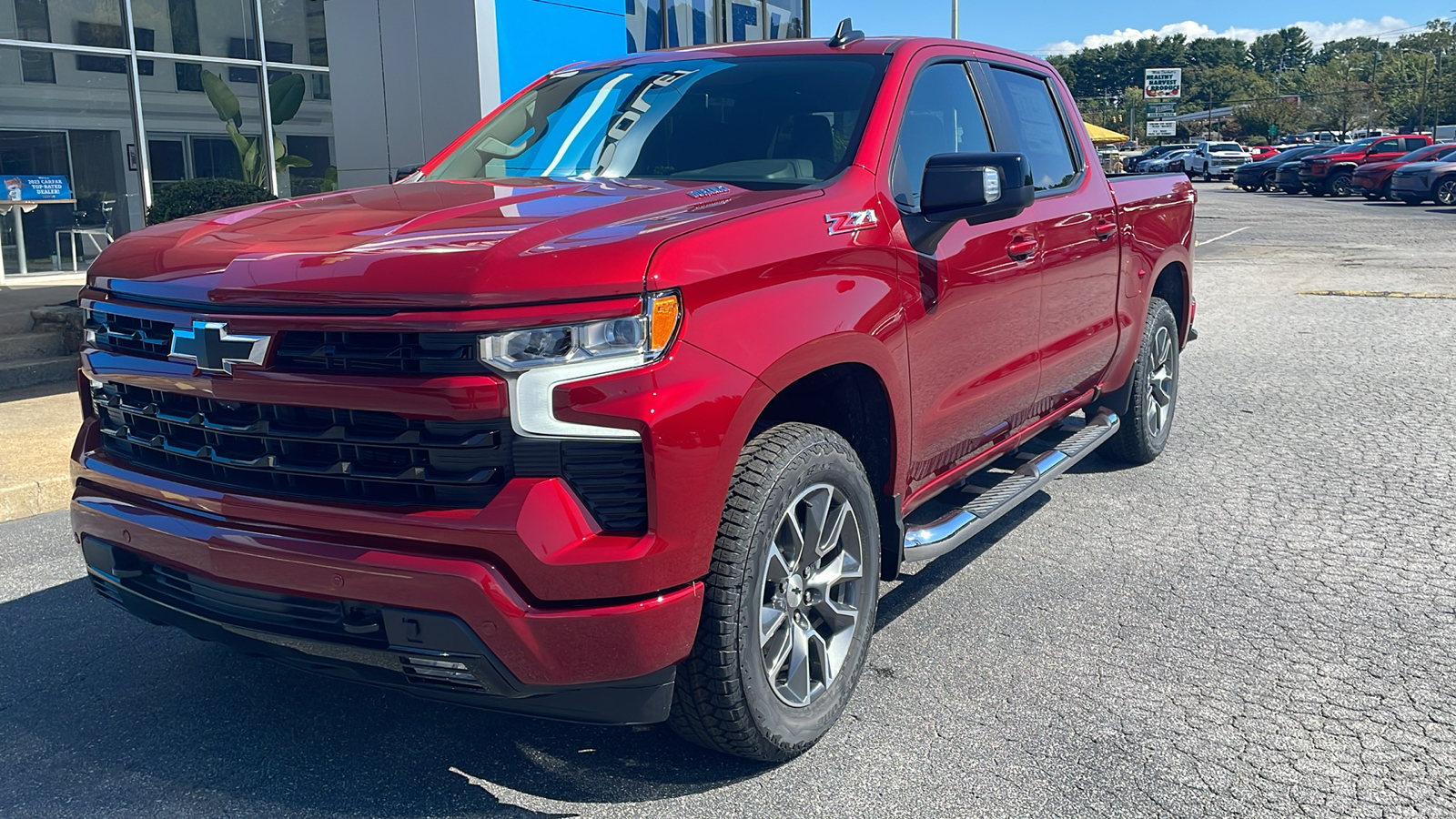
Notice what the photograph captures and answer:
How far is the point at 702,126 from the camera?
156 inches

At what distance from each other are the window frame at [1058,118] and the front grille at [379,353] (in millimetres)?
2732

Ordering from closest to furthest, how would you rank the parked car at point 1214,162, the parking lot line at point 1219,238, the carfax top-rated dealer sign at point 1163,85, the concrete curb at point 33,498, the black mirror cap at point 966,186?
the black mirror cap at point 966,186
the concrete curb at point 33,498
the parking lot line at point 1219,238
the parked car at point 1214,162
the carfax top-rated dealer sign at point 1163,85

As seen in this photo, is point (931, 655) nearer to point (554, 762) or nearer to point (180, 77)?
point (554, 762)

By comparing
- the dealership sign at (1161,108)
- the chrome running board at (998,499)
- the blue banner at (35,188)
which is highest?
the dealership sign at (1161,108)

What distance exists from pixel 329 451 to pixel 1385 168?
3741 cm

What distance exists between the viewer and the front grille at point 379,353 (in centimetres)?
250

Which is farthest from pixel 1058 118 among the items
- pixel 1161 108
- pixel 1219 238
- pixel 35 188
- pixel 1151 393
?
pixel 1161 108

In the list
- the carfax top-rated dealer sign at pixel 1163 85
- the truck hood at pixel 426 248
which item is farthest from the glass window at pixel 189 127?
the carfax top-rated dealer sign at pixel 1163 85

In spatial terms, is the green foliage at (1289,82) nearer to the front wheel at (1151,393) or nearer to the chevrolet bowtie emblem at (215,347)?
the front wheel at (1151,393)

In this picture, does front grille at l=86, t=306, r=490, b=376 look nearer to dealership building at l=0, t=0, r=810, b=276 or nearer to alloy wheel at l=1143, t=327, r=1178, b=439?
alloy wheel at l=1143, t=327, r=1178, b=439

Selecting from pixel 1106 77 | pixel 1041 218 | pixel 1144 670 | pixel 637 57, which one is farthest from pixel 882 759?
pixel 1106 77

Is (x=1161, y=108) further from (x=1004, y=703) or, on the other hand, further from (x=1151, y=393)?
(x=1004, y=703)

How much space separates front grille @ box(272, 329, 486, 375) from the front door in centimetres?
150

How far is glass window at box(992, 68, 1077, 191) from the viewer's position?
4773 millimetres
